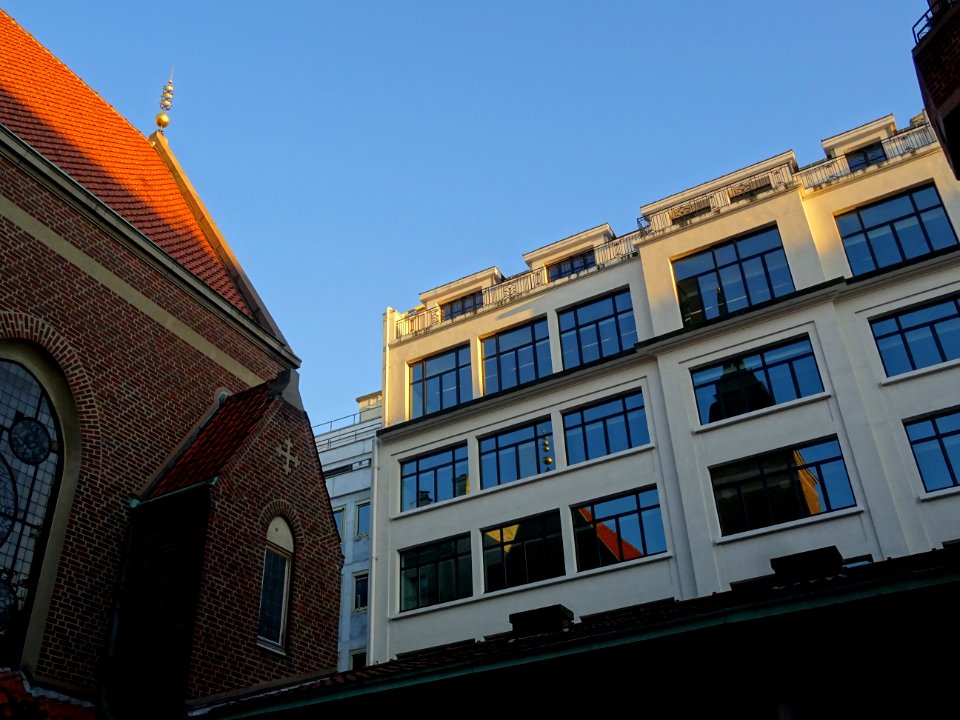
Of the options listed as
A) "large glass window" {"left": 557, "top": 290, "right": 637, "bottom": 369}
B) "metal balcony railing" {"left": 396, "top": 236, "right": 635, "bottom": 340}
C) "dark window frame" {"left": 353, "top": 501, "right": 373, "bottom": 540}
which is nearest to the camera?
"large glass window" {"left": 557, "top": 290, "right": 637, "bottom": 369}

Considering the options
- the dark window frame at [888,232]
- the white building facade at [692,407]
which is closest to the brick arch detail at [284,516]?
the white building facade at [692,407]

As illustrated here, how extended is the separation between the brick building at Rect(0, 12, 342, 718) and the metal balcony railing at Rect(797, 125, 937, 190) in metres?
18.5

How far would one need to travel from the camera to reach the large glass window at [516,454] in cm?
2831

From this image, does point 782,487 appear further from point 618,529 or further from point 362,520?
point 362,520

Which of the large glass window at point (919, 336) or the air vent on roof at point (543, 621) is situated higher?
the large glass window at point (919, 336)

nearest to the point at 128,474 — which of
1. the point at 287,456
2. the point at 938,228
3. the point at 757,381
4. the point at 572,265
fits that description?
the point at 287,456

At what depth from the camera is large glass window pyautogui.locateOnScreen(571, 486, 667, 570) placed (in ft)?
82.3

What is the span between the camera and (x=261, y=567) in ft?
44.0

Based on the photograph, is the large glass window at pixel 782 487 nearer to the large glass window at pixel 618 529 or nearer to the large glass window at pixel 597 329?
the large glass window at pixel 618 529

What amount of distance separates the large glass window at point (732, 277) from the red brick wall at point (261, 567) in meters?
15.3

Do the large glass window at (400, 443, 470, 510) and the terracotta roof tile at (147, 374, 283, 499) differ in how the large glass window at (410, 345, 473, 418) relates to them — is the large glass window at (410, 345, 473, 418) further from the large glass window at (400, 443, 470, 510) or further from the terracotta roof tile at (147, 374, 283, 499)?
the terracotta roof tile at (147, 374, 283, 499)

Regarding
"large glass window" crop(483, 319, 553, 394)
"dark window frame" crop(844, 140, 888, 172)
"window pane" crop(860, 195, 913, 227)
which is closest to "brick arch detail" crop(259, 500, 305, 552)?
"large glass window" crop(483, 319, 553, 394)

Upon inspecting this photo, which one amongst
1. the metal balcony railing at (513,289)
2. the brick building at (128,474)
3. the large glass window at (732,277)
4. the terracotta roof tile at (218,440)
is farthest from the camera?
the metal balcony railing at (513,289)

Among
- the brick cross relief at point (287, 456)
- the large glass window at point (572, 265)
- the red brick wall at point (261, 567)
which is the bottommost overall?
the red brick wall at point (261, 567)
